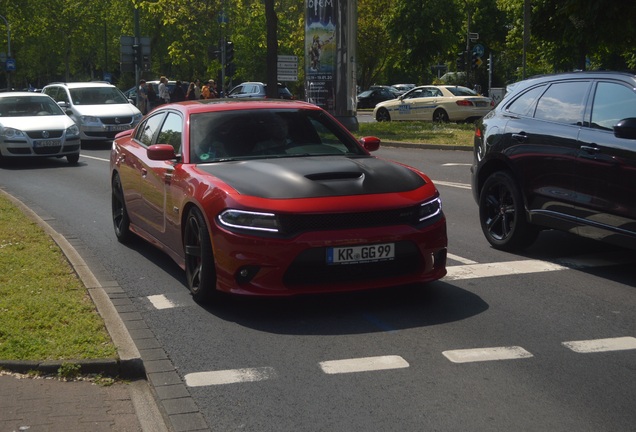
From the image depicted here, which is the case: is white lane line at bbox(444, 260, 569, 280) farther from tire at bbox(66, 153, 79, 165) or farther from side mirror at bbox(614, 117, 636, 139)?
tire at bbox(66, 153, 79, 165)

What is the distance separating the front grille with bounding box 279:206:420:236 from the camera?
6980mm

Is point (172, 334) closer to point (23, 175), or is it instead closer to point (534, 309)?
point (534, 309)

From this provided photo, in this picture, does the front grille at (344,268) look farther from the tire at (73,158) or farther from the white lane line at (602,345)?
the tire at (73,158)

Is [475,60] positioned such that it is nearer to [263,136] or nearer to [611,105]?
[611,105]

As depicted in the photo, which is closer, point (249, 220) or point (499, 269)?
point (249, 220)

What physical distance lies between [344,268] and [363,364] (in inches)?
47.8

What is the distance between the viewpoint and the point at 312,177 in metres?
7.38

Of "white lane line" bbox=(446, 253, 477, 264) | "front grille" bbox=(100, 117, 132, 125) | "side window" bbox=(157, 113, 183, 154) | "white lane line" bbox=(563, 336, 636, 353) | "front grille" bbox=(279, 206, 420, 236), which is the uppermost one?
"side window" bbox=(157, 113, 183, 154)

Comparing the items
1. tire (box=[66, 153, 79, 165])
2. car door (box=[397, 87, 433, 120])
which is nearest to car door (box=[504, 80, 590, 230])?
tire (box=[66, 153, 79, 165])

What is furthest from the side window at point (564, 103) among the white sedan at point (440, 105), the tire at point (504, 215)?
the white sedan at point (440, 105)

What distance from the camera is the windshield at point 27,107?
22.8 meters

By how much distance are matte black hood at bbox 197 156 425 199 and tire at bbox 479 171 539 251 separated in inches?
76.9

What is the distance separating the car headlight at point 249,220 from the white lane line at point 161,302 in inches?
38.1

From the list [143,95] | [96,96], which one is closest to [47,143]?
[96,96]
